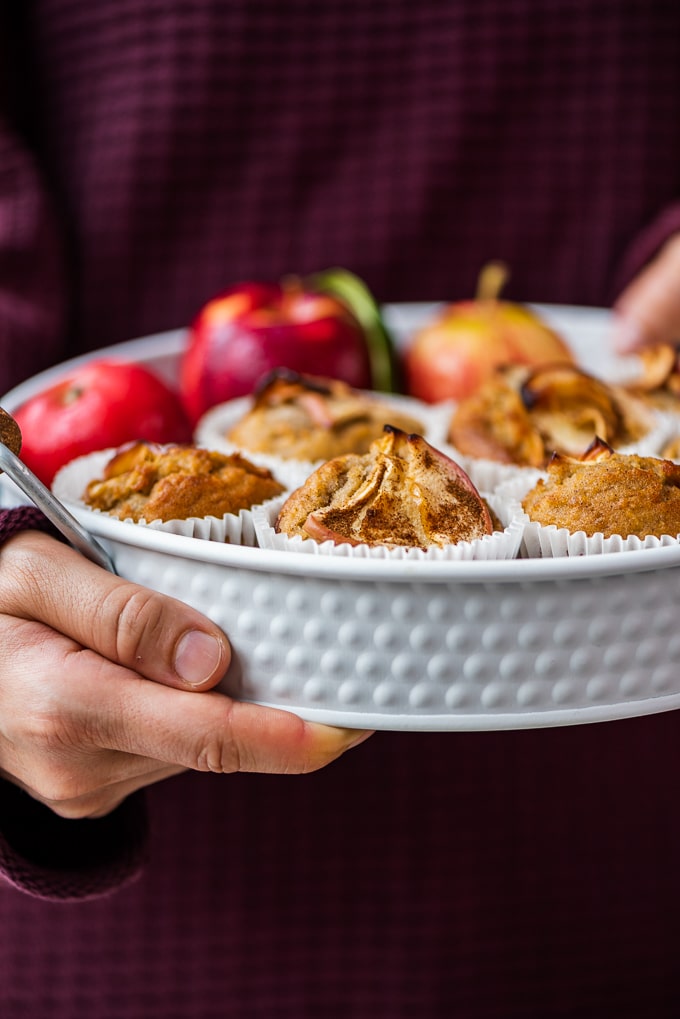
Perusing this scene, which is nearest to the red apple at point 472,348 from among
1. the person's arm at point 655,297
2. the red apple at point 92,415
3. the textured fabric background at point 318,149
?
the person's arm at point 655,297

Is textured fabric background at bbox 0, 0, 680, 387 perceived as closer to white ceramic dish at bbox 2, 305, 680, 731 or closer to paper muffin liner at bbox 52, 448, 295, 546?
paper muffin liner at bbox 52, 448, 295, 546

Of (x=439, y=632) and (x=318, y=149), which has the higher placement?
(x=318, y=149)

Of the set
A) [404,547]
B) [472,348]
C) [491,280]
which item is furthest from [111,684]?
[491,280]

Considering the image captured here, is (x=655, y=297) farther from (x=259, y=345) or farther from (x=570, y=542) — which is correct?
(x=570, y=542)

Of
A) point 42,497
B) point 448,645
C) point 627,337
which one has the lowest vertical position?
point 627,337

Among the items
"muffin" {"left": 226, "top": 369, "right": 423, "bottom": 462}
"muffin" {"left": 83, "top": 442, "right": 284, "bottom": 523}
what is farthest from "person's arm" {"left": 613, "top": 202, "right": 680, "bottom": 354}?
"muffin" {"left": 83, "top": 442, "right": 284, "bottom": 523}

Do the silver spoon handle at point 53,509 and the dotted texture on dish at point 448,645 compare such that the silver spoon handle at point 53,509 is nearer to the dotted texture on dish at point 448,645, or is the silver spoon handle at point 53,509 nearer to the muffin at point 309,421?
the dotted texture on dish at point 448,645
